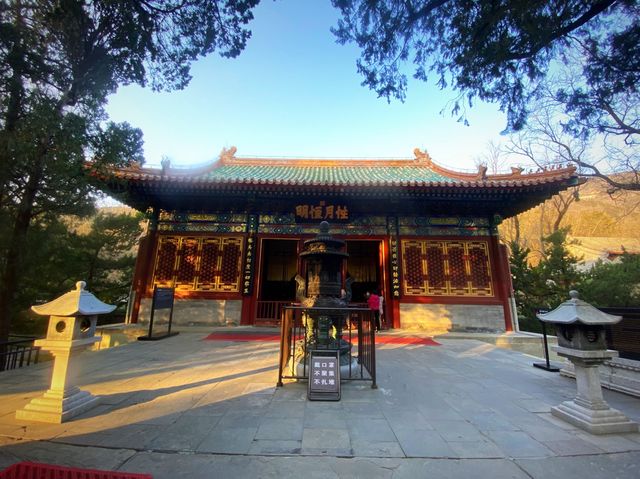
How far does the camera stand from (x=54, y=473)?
1988 millimetres

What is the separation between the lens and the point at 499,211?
401 inches

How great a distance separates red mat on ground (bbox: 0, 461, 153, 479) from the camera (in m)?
1.97

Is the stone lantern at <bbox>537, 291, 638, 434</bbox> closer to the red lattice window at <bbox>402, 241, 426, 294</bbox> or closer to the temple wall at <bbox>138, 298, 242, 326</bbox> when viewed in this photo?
the red lattice window at <bbox>402, 241, 426, 294</bbox>

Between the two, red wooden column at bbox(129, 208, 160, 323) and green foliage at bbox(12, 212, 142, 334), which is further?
green foliage at bbox(12, 212, 142, 334)

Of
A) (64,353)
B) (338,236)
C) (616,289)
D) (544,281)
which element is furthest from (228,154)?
(616,289)

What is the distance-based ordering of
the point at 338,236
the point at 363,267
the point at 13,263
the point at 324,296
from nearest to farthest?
1. the point at 324,296
2. the point at 13,263
3. the point at 338,236
4. the point at 363,267

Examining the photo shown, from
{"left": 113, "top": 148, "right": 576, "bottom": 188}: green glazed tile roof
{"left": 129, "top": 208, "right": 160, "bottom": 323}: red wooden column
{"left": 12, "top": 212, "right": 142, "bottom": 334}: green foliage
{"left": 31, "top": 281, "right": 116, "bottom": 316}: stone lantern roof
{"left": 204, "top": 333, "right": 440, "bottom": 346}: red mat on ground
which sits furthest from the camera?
{"left": 12, "top": 212, "right": 142, "bottom": 334}: green foliage

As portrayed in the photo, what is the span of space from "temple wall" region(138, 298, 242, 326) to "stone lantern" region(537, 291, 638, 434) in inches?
325

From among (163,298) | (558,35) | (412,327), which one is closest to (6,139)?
(163,298)

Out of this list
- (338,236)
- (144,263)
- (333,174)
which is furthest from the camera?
(333,174)

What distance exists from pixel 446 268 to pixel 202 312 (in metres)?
7.97

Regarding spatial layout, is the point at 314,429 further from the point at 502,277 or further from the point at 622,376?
the point at 502,277

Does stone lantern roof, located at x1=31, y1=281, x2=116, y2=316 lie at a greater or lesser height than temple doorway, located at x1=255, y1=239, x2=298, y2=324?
lesser

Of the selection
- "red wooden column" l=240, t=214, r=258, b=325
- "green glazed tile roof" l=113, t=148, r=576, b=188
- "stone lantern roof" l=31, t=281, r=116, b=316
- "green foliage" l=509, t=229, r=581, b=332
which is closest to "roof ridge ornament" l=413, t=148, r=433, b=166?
"green glazed tile roof" l=113, t=148, r=576, b=188
